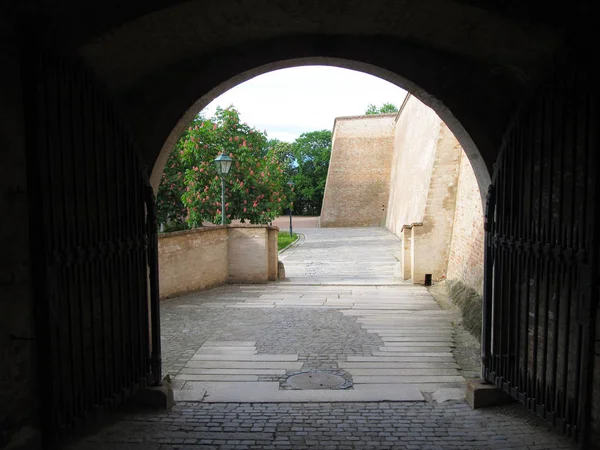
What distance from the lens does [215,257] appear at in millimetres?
10242

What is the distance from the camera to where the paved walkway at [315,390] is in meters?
3.63

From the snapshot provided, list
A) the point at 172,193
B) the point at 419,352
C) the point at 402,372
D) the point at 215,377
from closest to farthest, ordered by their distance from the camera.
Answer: the point at 215,377, the point at 402,372, the point at 419,352, the point at 172,193

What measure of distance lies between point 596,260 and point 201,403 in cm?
322

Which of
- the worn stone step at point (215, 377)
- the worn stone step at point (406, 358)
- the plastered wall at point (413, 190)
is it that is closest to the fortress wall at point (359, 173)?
the plastered wall at point (413, 190)

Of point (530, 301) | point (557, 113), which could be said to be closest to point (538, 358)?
point (530, 301)

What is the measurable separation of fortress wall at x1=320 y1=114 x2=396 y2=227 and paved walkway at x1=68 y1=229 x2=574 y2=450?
86.4 feet

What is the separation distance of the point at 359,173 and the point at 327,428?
33640 millimetres

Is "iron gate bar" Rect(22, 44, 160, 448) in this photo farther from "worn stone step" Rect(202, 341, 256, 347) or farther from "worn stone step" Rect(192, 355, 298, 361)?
"worn stone step" Rect(202, 341, 256, 347)

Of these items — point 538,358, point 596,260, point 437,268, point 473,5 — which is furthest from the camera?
point 437,268

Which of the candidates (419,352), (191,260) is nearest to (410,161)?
(191,260)

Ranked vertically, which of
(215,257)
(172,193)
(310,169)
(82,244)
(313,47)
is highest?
(310,169)

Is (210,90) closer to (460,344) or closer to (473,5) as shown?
(473,5)

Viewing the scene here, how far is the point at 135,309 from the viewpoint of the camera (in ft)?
13.4

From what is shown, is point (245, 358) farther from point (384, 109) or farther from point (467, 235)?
point (384, 109)
